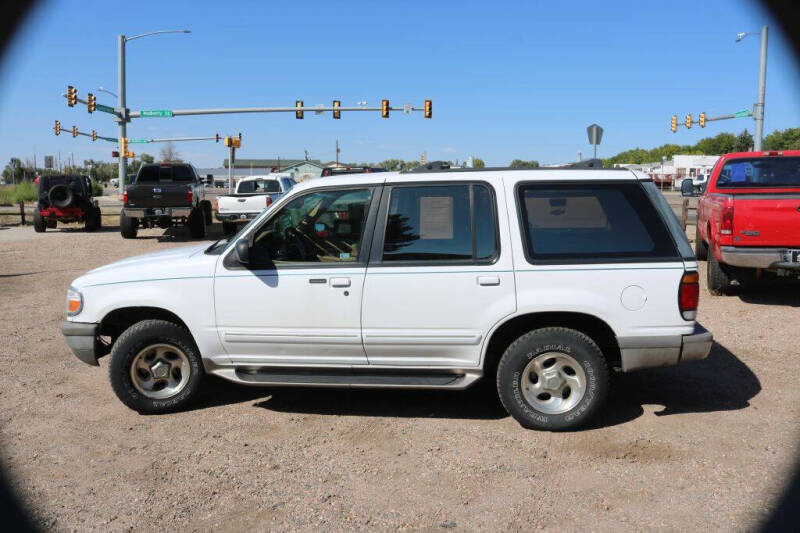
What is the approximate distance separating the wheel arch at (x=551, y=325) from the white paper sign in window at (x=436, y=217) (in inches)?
31.5

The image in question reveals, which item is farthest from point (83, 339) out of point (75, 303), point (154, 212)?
point (154, 212)

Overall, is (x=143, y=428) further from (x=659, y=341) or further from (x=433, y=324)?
(x=659, y=341)

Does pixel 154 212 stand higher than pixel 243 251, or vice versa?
pixel 154 212

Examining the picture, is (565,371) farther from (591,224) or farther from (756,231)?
(756,231)

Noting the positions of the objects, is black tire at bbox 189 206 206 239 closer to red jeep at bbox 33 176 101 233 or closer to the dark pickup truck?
the dark pickup truck

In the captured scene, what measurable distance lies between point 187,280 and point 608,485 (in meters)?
3.29

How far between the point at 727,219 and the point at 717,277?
53.6 inches

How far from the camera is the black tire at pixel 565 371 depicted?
15.9 ft

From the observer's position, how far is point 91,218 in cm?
2319

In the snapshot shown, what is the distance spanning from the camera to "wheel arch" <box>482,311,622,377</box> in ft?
16.4

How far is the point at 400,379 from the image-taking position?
504cm

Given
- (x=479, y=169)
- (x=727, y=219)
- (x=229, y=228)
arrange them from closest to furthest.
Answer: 1. (x=479, y=169)
2. (x=727, y=219)
3. (x=229, y=228)

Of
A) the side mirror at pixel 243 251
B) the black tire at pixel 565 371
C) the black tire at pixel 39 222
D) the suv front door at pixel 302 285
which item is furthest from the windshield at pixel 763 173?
the black tire at pixel 39 222

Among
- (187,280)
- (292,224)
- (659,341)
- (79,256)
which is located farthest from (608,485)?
(79,256)
